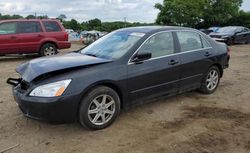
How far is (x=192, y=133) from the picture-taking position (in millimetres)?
4551

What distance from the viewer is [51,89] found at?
13.8 feet

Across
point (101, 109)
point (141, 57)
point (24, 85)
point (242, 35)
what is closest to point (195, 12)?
point (242, 35)

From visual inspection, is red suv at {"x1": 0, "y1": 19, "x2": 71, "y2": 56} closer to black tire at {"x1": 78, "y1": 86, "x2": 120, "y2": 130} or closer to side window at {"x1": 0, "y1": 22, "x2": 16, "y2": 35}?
side window at {"x1": 0, "y1": 22, "x2": 16, "y2": 35}

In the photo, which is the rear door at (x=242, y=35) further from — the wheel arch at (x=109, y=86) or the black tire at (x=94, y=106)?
the black tire at (x=94, y=106)

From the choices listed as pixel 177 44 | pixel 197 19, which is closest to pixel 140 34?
pixel 177 44

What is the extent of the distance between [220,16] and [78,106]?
37663 mm

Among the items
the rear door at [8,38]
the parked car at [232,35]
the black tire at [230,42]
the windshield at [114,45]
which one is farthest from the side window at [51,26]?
the black tire at [230,42]

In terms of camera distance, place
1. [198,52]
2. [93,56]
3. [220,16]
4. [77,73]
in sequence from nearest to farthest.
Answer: [77,73]
[93,56]
[198,52]
[220,16]

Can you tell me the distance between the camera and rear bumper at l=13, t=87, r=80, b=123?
13.6ft

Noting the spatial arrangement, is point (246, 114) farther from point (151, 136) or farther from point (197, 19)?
point (197, 19)

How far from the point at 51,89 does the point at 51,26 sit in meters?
9.27

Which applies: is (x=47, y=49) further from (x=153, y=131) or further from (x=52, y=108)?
(x=153, y=131)

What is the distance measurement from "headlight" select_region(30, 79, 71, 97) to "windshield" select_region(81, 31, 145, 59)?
111cm

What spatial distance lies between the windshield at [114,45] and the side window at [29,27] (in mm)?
7348
